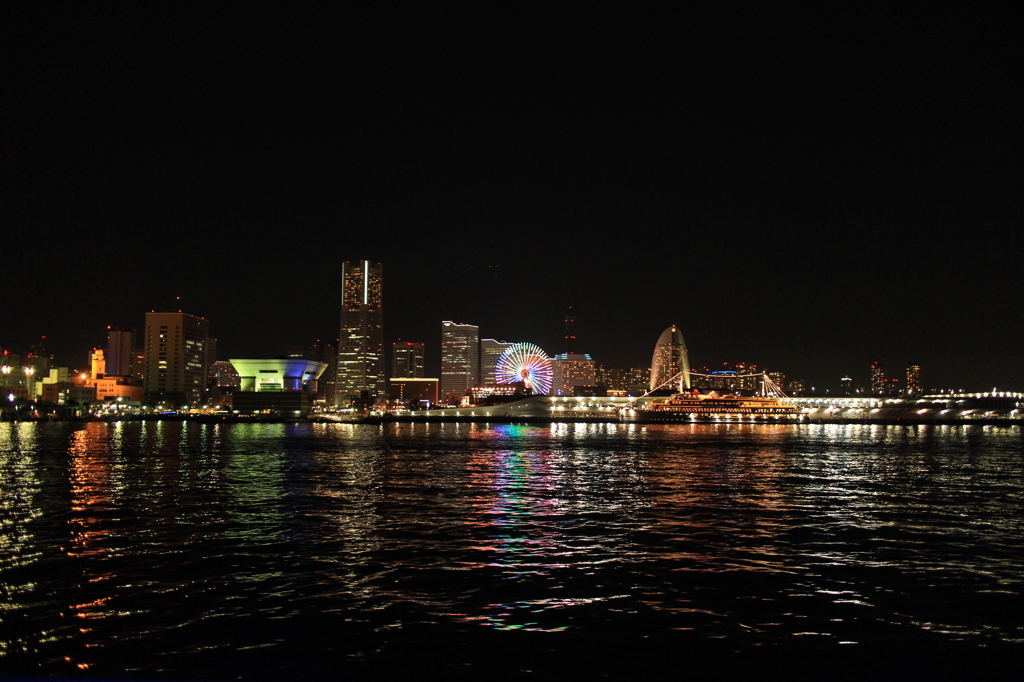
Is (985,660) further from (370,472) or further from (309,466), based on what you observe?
(309,466)

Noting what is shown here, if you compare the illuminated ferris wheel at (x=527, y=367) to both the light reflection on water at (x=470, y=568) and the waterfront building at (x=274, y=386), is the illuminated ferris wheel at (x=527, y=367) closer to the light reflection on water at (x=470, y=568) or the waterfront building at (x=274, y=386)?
the waterfront building at (x=274, y=386)

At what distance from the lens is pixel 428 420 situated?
171 m

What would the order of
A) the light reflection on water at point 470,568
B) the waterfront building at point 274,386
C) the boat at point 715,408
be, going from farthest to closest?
the waterfront building at point 274,386
the boat at point 715,408
the light reflection on water at point 470,568

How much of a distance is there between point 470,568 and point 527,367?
168 m

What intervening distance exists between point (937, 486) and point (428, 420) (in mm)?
144722

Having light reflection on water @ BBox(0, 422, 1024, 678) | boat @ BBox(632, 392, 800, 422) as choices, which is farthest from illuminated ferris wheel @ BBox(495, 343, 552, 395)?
light reflection on water @ BBox(0, 422, 1024, 678)

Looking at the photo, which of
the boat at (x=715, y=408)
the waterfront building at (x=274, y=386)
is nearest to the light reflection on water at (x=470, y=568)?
the boat at (x=715, y=408)

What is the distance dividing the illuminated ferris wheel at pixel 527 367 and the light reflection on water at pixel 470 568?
14941cm

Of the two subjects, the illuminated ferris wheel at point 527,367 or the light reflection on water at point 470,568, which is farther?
the illuminated ferris wheel at point 527,367

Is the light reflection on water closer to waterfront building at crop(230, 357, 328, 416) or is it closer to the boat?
the boat

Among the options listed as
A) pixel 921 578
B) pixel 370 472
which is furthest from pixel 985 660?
pixel 370 472

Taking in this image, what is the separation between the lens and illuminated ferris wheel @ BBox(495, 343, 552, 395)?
182 m

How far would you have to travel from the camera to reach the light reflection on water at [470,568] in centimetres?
1047

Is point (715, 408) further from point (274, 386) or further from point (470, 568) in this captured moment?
point (470, 568)
